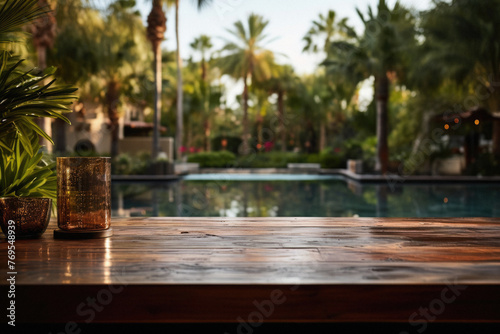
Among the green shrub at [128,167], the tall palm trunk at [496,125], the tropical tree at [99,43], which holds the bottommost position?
the green shrub at [128,167]

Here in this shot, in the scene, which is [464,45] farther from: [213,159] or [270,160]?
[213,159]

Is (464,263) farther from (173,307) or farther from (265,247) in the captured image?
(173,307)

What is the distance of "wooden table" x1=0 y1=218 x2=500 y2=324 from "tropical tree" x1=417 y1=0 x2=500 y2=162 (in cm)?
1846

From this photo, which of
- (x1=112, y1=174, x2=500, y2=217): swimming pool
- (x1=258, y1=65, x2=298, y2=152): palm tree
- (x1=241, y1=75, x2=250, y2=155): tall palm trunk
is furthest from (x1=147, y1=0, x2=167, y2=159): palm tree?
(x1=258, y1=65, x2=298, y2=152): palm tree

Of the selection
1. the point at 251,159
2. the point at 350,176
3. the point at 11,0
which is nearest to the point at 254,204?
the point at 11,0

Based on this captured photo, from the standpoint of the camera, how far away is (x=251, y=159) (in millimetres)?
31703

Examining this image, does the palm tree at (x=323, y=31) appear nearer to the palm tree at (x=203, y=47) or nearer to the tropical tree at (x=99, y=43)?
the palm tree at (x=203, y=47)

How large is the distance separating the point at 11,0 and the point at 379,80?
752 inches

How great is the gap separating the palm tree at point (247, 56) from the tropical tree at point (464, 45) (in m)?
15.4

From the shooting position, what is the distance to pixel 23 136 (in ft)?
7.92

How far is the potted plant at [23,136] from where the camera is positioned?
2256mm

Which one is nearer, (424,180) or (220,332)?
(220,332)

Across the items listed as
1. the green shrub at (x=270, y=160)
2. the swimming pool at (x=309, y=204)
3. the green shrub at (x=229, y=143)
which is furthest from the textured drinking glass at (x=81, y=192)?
the green shrub at (x=229, y=143)

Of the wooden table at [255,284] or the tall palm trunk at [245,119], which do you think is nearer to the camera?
the wooden table at [255,284]
